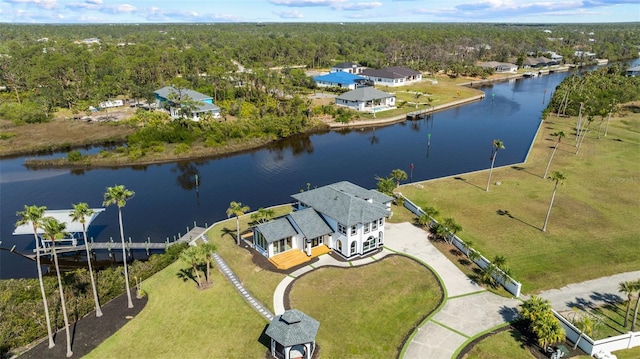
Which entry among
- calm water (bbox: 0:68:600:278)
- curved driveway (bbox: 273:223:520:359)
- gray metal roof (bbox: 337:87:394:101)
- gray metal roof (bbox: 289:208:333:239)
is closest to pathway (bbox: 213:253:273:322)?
curved driveway (bbox: 273:223:520:359)

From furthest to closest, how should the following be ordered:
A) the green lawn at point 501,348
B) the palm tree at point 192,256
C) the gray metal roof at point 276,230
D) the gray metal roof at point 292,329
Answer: the gray metal roof at point 276,230 < the palm tree at point 192,256 < the green lawn at point 501,348 < the gray metal roof at point 292,329

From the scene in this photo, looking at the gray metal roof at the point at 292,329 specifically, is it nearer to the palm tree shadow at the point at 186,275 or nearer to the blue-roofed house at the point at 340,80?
the palm tree shadow at the point at 186,275

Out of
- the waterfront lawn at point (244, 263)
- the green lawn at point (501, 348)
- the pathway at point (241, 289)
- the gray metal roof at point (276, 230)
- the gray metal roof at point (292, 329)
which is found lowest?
the pathway at point (241, 289)

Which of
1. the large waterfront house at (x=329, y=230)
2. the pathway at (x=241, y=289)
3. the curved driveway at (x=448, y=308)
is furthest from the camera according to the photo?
the large waterfront house at (x=329, y=230)

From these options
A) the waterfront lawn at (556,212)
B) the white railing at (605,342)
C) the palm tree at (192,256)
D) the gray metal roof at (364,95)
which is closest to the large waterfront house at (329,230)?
the palm tree at (192,256)

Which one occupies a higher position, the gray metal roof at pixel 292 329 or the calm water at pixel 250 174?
the gray metal roof at pixel 292 329

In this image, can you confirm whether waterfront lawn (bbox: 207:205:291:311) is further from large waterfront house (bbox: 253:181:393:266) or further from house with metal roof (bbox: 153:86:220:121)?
house with metal roof (bbox: 153:86:220:121)

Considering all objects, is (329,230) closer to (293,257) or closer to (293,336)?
(293,257)
